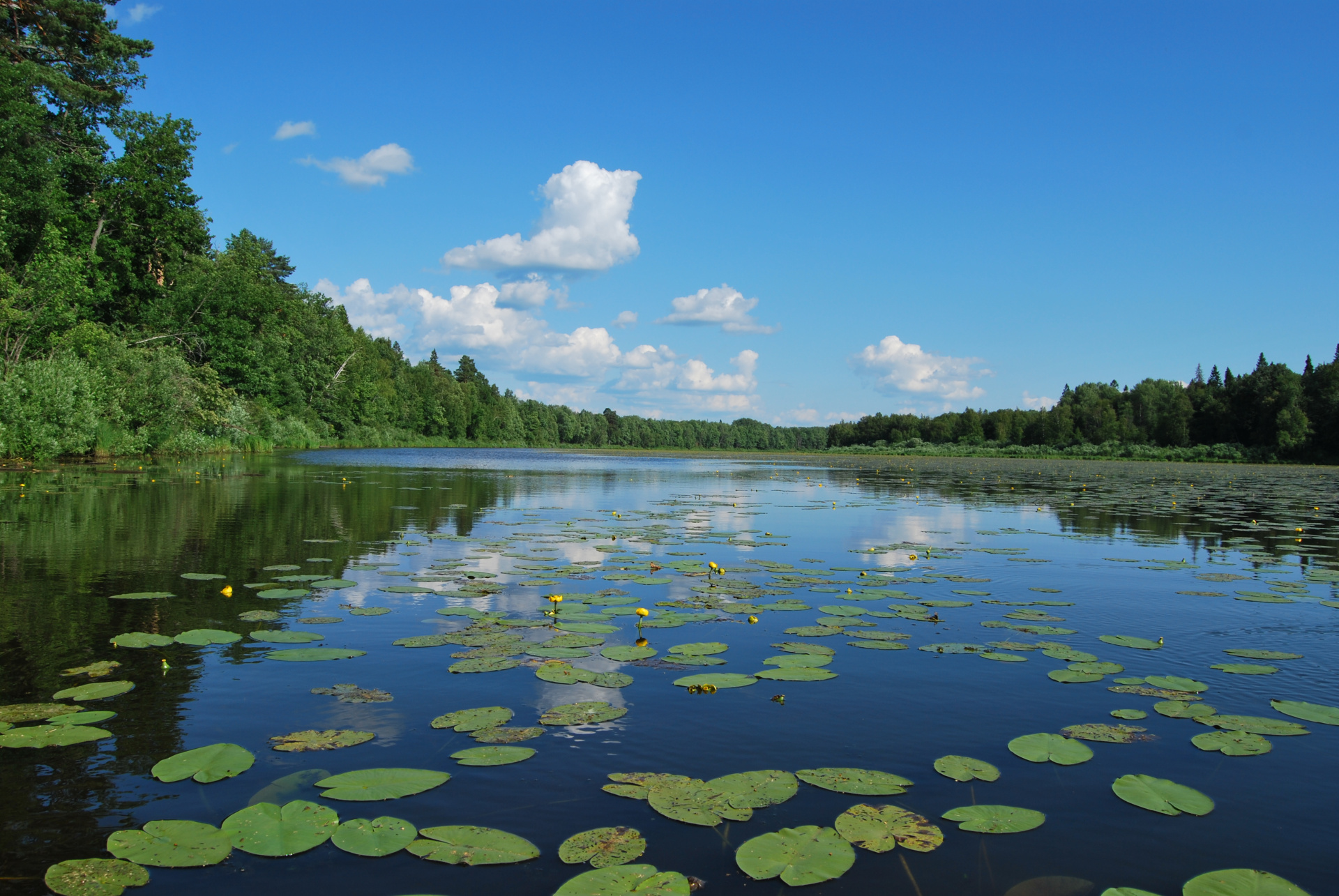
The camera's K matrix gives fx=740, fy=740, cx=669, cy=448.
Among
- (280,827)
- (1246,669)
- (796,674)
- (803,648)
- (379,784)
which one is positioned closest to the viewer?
(280,827)

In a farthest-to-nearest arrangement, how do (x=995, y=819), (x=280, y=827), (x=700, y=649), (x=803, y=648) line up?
(x=803, y=648) → (x=700, y=649) → (x=995, y=819) → (x=280, y=827)

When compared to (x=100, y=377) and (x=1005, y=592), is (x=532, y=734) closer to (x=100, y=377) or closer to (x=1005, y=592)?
(x=1005, y=592)

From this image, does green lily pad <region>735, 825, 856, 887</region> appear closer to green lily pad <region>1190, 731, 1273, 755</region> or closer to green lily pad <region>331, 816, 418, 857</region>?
green lily pad <region>331, 816, 418, 857</region>

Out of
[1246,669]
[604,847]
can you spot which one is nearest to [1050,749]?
[604,847]

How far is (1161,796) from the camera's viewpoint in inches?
144

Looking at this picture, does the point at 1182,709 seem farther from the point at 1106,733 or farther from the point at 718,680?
the point at 718,680

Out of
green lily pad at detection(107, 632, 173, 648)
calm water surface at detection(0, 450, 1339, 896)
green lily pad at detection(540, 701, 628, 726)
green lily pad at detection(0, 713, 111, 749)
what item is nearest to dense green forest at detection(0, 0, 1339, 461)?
calm water surface at detection(0, 450, 1339, 896)

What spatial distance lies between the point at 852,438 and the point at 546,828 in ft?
436

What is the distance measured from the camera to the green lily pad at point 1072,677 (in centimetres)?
550

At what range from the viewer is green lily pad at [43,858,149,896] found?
2693 mm

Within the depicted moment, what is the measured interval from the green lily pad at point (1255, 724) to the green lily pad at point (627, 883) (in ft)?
12.7

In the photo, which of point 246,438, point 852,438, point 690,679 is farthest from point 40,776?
point 852,438

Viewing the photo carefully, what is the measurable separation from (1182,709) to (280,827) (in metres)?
5.36

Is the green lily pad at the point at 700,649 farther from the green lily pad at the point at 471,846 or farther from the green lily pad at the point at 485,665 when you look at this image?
the green lily pad at the point at 471,846
